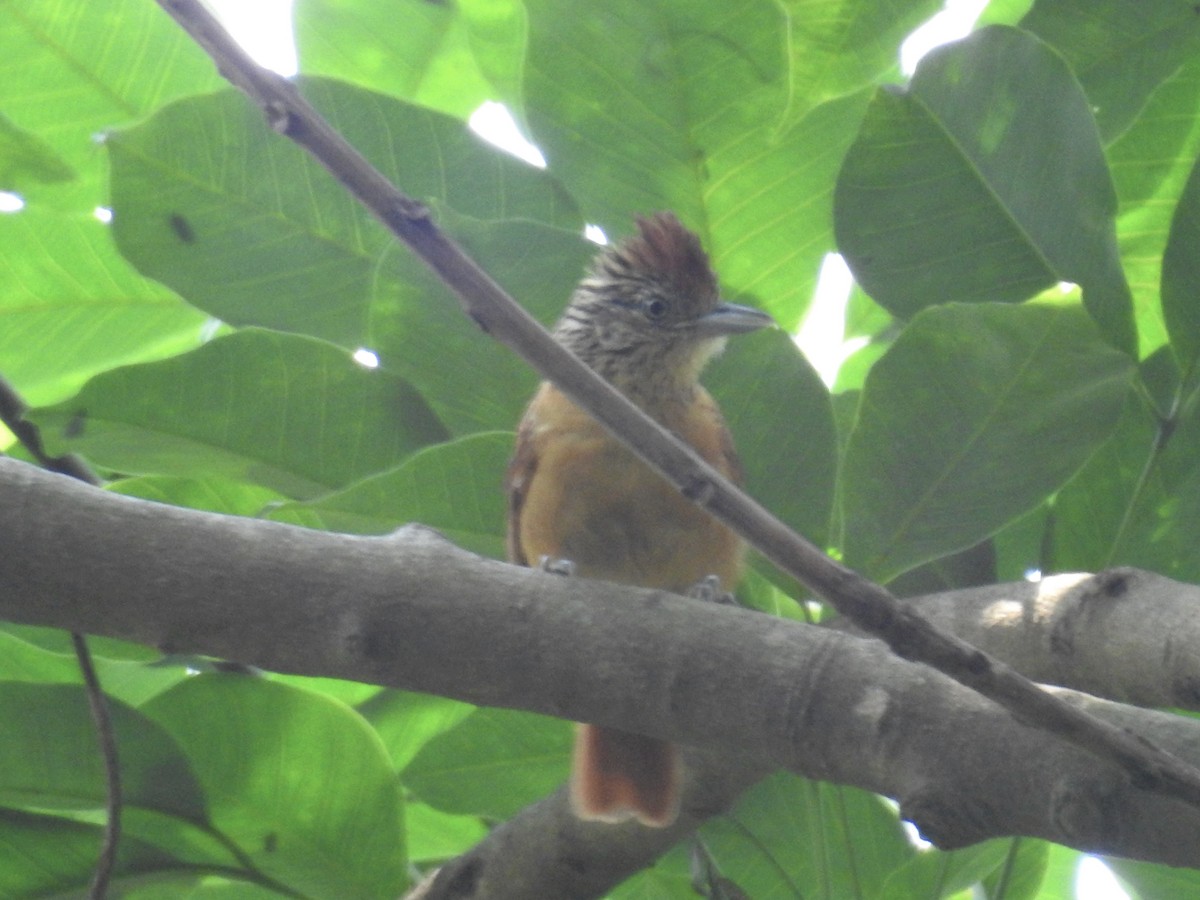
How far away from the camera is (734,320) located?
3115 mm

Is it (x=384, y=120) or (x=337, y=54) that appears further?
(x=337, y=54)

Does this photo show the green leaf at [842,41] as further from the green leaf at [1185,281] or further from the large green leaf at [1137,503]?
the large green leaf at [1137,503]

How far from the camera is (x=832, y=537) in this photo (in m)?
2.59

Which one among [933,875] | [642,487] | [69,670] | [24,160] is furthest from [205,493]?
[933,875]

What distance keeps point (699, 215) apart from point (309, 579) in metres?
1.19

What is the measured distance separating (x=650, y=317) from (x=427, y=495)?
1.56m

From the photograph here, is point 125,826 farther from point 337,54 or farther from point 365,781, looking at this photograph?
point 337,54

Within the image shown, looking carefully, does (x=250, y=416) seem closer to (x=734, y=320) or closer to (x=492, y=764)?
(x=492, y=764)

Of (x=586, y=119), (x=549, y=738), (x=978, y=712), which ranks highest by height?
(x=586, y=119)

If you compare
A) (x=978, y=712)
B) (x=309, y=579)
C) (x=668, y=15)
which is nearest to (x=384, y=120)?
(x=668, y=15)

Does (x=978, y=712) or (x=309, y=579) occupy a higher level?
(x=309, y=579)

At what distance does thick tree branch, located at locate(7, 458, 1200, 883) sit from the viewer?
188 cm

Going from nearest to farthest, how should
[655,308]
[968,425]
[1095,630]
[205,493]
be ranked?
[1095,630] < [968,425] < [205,493] < [655,308]

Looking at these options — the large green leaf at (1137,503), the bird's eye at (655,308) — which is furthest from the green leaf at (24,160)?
the large green leaf at (1137,503)
